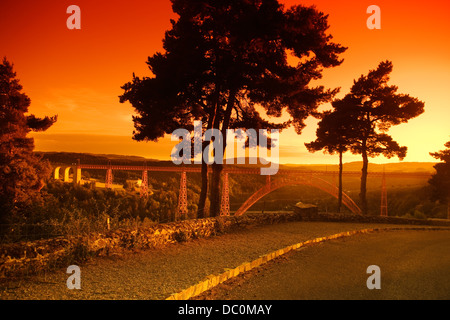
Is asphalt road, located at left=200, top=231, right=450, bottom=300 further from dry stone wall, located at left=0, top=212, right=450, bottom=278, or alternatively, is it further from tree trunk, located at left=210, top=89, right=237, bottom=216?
tree trunk, located at left=210, top=89, right=237, bottom=216

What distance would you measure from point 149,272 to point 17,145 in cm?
2308

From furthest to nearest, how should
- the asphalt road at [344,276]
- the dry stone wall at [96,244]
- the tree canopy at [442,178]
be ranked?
the tree canopy at [442,178], the dry stone wall at [96,244], the asphalt road at [344,276]

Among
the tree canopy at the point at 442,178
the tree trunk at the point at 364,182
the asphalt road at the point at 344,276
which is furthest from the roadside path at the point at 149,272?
the tree canopy at the point at 442,178

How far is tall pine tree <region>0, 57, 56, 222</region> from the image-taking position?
24.6 m

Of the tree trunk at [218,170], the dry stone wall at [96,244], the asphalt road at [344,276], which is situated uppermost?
the tree trunk at [218,170]

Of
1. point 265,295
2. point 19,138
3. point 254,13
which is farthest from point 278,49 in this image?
point 19,138

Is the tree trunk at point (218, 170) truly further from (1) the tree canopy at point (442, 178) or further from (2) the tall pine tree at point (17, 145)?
(1) the tree canopy at point (442, 178)

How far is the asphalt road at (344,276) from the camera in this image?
6.64m

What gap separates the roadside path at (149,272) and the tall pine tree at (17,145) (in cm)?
1782

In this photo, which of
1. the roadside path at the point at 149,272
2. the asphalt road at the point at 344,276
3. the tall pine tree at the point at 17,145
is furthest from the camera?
the tall pine tree at the point at 17,145

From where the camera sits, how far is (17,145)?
2602 centimetres

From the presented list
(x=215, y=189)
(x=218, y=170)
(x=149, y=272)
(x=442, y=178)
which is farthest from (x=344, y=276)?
(x=442, y=178)

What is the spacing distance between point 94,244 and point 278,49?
1197cm
